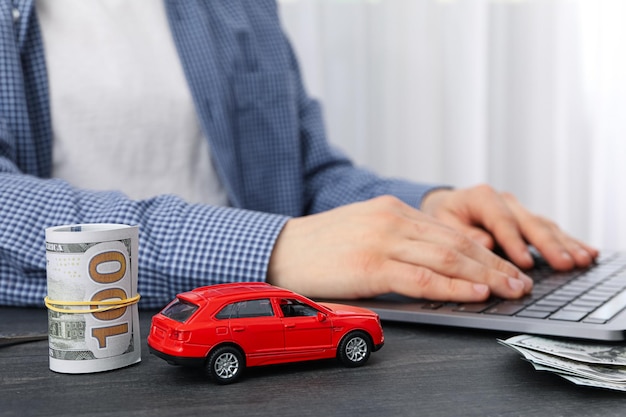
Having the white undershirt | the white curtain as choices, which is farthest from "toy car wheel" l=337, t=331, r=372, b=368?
the white curtain

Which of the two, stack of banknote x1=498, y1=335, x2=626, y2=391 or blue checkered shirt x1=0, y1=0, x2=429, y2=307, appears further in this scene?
blue checkered shirt x1=0, y1=0, x2=429, y2=307

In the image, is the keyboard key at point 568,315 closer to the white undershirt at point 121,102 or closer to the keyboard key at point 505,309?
the keyboard key at point 505,309

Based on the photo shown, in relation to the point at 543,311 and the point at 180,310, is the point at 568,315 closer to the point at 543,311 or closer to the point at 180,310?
the point at 543,311

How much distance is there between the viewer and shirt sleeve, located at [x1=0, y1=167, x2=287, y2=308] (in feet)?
2.80

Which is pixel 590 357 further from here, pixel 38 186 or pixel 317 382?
pixel 38 186

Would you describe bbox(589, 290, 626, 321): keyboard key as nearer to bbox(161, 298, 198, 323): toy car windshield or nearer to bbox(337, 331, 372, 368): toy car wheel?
bbox(337, 331, 372, 368): toy car wheel

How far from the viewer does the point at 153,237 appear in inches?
34.2

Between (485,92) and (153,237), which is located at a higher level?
(485,92)

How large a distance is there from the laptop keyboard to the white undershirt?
2.18ft

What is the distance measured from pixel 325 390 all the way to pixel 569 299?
0.37m

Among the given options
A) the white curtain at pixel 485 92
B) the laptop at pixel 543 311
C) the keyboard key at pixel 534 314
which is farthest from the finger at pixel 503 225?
the white curtain at pixel 485 92

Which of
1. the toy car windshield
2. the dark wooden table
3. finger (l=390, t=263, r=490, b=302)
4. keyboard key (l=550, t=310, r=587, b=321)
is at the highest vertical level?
the toy car windshield

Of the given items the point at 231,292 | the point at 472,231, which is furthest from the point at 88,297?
the point at 472,231

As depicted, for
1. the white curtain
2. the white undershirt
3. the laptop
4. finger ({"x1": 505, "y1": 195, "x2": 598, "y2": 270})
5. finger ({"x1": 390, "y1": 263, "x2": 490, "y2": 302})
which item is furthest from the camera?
the white curtain
